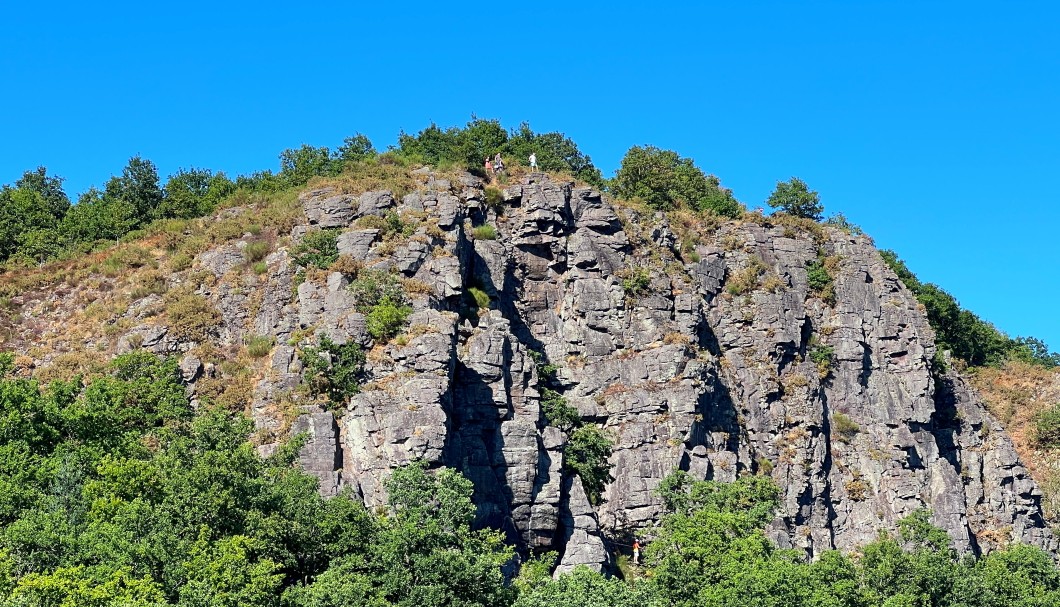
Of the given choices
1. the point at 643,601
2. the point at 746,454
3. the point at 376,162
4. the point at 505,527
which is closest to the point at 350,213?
the point at 376,162

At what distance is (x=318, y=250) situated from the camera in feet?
213

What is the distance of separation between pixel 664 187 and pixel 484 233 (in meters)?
17.0

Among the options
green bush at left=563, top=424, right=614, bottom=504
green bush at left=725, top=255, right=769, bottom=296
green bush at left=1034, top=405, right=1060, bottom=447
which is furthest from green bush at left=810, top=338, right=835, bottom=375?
green bush at left=1034, top=405, right=1060, bottom=447

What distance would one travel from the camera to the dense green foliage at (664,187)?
3172 inches

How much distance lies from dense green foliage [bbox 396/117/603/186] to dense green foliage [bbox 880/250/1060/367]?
23.8 meters

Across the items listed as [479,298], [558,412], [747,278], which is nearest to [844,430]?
[747,278]

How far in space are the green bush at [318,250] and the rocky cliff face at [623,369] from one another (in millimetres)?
686

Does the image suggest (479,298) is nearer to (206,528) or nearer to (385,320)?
(385,320)

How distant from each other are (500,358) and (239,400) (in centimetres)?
1264

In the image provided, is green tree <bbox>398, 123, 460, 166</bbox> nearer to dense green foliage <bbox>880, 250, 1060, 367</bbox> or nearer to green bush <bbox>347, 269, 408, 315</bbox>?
green bush <bbox>347, 269, 408, 315</bbox>

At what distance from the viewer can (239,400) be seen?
6003 cm

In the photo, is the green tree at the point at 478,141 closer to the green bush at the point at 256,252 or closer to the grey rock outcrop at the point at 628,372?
the grey rock outcrop at the point at 628,372

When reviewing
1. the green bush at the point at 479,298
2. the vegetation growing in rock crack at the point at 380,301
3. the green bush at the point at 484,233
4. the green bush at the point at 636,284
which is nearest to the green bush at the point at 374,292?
the vegetation growing in rock crack at the point at 380,301

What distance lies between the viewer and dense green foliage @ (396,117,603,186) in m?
76.4
